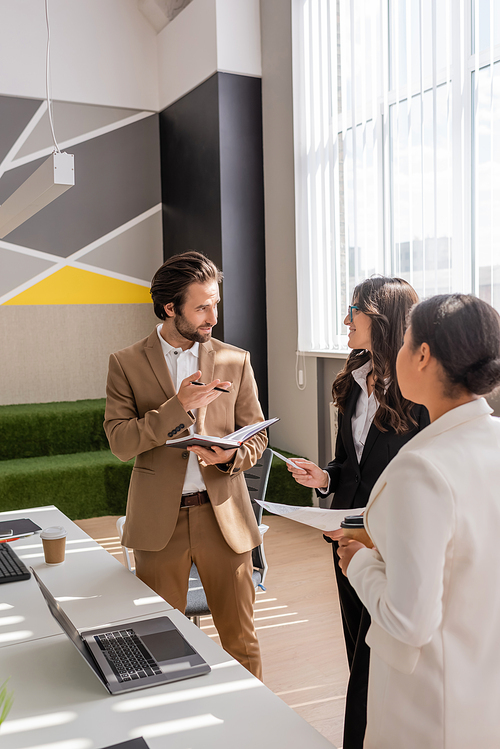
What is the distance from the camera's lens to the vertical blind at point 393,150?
3.38 m

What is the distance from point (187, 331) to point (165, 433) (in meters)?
0.36

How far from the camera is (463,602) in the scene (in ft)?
3.43

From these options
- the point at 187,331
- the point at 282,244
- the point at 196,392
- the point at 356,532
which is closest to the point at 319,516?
the point at 356,532

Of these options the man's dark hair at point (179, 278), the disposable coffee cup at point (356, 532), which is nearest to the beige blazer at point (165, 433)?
the man's dark hair at point (179, 278)

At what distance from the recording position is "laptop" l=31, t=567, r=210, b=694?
1.31 meters

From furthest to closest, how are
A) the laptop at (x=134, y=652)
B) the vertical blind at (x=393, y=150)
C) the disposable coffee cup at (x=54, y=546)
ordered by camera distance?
1. the vertical blind at (x=393, y=150)
2. the disposable coffee cup at (x=54, y=546)
3. the laptop at (x=134, y=652)

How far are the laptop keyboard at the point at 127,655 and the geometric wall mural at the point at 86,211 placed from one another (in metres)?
4.86

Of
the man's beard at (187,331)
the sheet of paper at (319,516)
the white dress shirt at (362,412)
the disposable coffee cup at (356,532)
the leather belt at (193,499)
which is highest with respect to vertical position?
the man's beard at (187,331)

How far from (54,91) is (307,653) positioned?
517 cm

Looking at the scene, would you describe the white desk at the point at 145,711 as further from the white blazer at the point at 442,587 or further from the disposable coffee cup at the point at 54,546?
the disposable coffee cup at the point at 54,546

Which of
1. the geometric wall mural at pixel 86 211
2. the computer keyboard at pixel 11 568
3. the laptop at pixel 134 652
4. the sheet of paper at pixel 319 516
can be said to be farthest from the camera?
the geometric wall mural at pixel 86 211

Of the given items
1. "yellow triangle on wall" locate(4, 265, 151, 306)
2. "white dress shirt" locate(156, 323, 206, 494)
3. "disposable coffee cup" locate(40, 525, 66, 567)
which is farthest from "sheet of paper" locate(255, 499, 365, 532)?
"yellow triangle on wall" locate(4, 265, 151, 306)

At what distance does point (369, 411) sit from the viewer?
214cm

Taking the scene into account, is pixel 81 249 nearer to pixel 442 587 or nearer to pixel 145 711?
pixel 145 711
